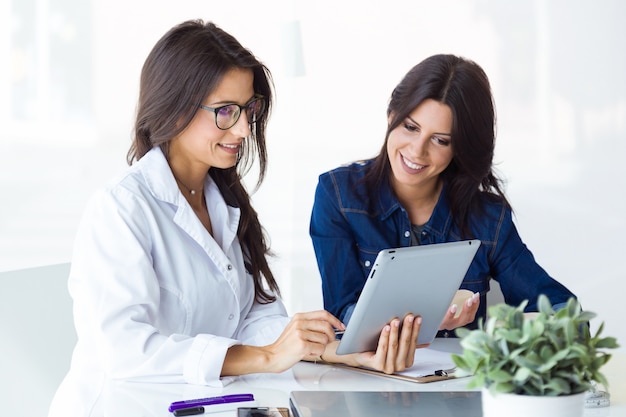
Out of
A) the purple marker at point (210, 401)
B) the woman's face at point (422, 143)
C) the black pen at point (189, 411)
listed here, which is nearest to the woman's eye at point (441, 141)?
the woman's face at point (422, 143)

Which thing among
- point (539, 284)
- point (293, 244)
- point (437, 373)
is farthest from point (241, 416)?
point (293, 244)

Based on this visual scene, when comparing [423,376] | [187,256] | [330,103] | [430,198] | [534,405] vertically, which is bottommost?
[534,405]

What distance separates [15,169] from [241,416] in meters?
2.93

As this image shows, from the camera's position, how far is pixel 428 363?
207 cm

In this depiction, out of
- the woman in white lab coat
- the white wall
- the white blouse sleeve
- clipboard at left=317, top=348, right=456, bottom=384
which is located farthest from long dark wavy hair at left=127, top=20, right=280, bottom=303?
the white wall

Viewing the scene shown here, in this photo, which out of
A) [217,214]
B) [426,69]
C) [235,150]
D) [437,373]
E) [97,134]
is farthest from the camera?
[97,134]

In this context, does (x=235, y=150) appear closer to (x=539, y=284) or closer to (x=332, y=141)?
(x=539, y=284)

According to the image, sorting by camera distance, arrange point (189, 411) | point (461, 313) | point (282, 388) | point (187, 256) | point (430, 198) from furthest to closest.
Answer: point (430, 198), point (461, 313), point (187, 256), point (282, 388), point (189, 411)

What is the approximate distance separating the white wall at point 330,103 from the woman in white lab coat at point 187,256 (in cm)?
206

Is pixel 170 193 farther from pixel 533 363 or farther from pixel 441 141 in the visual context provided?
pixel 533 363

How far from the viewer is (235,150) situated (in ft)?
7.30

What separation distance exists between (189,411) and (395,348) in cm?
54

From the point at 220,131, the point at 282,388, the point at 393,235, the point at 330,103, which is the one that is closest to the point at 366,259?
the point at 393,235

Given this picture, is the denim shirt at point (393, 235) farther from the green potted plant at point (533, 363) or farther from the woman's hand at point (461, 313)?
the green potted plant at point (533, 363)
